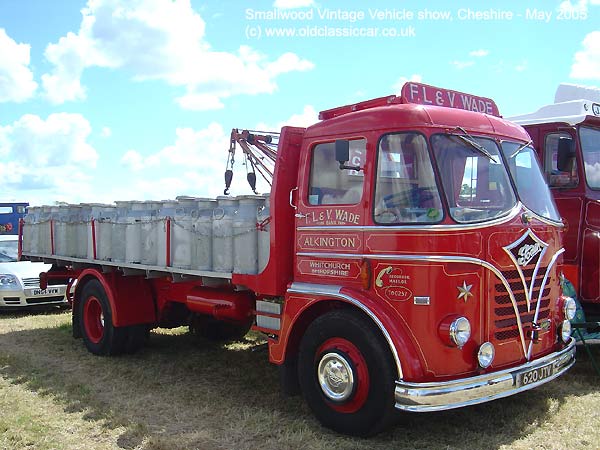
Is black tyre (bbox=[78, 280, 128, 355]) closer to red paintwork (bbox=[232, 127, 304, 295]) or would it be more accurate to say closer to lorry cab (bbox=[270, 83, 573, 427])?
red paintwork (bbox=[232, 127, 304, 295])

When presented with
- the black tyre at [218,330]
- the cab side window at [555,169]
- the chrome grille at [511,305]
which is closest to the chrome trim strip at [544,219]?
the chrome grille at [511,305]

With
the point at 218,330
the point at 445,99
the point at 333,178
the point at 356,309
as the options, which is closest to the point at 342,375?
the point at 356,309

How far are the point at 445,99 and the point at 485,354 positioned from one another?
217 centimetres

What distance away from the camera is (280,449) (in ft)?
14.9

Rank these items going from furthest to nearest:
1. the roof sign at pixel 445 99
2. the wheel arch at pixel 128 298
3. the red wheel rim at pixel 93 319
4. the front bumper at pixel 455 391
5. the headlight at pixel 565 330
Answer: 1. the red wheel rim at pixel 93 319
2. the wheel arch at pixel 128 298
3. the headlight at pixel 565 330
4. the roof sign at pixel 445 99
5. the front bumper at pixel 455 391

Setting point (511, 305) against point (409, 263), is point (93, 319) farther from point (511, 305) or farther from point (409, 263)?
point (511, 305)

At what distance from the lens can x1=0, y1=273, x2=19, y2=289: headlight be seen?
1098cm

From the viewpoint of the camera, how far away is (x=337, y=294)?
4727 millimetres

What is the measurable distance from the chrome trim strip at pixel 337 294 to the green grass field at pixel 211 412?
0.77m

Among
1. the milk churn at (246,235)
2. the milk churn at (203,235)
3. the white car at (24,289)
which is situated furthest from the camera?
the white car at (24,289)

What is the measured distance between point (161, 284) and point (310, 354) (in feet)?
10.2

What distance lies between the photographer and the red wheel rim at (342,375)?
4.58 meters

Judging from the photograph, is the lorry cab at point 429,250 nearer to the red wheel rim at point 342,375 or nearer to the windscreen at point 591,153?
the red wheel rim at point 342,375

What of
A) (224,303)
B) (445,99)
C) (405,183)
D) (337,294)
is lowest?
(224,303)
